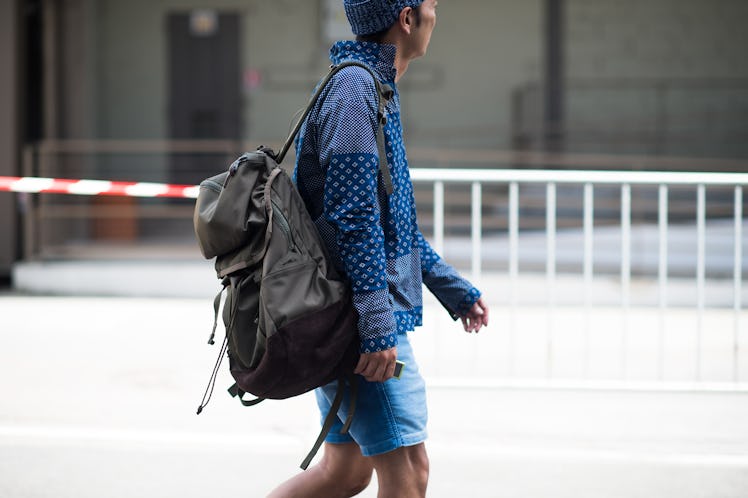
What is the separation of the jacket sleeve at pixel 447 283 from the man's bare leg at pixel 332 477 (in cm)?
47

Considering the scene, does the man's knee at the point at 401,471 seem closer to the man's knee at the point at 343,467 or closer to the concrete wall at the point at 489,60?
the man's knee at the point at 343,467

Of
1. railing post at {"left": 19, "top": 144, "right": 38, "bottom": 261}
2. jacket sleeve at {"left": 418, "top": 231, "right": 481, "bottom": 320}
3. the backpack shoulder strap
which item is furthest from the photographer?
railing post at {"left": 19, "top": 144, "right": 38, "bottom": 261}

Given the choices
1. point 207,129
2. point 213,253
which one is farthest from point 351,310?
point 207,129

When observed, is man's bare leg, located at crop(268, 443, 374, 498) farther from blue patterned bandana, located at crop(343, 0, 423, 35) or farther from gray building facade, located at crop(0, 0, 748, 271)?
gray building facade, located at crop(0, 0, 748, 271)

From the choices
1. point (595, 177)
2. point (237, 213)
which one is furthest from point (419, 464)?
point (595, 177)

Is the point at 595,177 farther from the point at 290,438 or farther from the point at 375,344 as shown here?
the point at 375,344

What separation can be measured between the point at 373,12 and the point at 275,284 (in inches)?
26.7

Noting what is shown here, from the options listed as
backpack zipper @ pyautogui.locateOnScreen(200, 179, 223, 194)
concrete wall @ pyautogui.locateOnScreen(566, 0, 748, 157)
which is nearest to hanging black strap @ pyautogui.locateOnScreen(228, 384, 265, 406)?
backpack zipper @ pyautogui.locateOnScreen(200, 179, 223, 194)

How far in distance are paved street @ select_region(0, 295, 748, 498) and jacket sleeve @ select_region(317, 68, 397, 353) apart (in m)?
1.55

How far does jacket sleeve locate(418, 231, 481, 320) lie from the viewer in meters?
2.60

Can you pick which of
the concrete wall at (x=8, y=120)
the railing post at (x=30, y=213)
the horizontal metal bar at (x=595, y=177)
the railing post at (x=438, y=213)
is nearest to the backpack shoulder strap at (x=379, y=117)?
the horizontal metal bar at (x=595, y=177)

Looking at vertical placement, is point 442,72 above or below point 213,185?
above

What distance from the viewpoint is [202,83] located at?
42.5 feet

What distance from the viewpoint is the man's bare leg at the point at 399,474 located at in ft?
7.29
